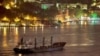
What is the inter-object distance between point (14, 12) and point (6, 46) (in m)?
24.5

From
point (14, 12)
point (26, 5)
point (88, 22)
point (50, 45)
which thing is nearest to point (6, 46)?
point (50, 45)

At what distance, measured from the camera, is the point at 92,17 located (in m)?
70.8

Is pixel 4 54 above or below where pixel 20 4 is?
below

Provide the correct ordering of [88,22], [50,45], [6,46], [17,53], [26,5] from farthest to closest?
[88,22] → [26,5] → [6,46] → [50,45] → [17,53]

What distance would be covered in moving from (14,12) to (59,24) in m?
9.21

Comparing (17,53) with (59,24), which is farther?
(59,24)

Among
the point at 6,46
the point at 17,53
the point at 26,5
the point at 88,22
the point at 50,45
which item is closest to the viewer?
the point at 17,53

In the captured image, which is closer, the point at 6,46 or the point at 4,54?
the point at 4,54

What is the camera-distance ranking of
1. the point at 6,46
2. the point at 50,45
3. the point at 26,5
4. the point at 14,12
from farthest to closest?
the point at 26,5 < the point at 14,12 < the point at 6,46 < the point at 50,45

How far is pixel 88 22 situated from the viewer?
6938 cm

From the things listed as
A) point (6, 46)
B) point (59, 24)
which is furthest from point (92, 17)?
point (6, 46)

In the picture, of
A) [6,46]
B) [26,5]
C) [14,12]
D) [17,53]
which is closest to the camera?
[17,53]

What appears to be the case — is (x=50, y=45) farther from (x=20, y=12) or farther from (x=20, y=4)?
(x=20, y=4)

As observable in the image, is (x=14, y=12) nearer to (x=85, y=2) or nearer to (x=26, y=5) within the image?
(x=26, y=5)
